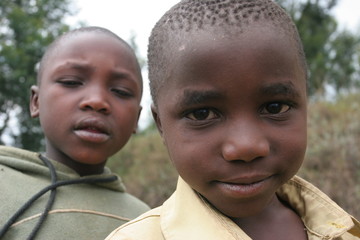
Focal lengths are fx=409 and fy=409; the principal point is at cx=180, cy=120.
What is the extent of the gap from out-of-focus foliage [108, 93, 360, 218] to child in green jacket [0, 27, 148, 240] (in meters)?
2.68

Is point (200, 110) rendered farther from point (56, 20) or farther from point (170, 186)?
point (56, 20)

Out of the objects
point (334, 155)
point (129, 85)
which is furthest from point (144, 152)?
point (129, 85)

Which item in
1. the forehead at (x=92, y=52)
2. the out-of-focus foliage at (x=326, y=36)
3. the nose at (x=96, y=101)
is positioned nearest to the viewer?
the nose at (x=96, y=101)

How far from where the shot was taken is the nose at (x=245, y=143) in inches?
48.0

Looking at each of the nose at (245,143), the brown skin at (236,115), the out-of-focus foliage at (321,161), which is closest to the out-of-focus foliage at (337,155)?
the out-of-focus foliage at (321,161)

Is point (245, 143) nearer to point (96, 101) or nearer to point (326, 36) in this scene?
point (96, 101)

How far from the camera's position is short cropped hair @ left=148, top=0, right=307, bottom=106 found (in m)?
1.28

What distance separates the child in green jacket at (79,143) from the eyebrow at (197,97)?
3.10 feet

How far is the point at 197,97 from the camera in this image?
127 cm

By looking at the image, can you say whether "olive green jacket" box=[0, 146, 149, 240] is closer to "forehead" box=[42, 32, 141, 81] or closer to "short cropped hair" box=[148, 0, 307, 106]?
"forehead" box=[42, 32, 141, 81]

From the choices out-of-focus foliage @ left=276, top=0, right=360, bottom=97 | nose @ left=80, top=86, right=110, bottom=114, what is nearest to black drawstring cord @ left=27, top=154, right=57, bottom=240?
nose @ left=80, top=86, right=110, bottom=114

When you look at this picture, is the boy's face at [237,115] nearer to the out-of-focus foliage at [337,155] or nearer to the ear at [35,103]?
the ear at [35,103]

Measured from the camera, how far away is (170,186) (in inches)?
227

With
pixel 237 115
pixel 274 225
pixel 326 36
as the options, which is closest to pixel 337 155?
pixel 274 225
